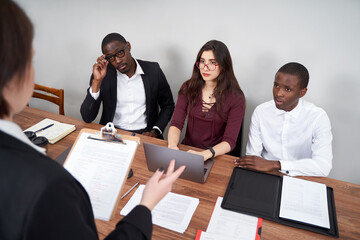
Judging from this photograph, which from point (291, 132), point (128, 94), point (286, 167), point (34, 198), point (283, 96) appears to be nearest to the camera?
point (34, 198)

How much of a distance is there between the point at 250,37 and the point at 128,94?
1114 millimetres

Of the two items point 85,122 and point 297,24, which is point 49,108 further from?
point 297,24

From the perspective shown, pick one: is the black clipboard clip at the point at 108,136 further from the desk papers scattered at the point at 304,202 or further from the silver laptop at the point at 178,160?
the desk papers scattered at the point at 304,202

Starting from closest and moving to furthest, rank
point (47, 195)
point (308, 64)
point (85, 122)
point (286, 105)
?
point (47, 195) < point (286, 105) < point (85, 122) < point (308, 64)

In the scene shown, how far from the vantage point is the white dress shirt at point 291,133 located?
171 centimetres

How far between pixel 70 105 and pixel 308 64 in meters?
2.66

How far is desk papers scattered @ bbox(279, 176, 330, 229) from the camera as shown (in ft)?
3.87

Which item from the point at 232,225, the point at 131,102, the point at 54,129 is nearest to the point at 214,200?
the point at 232,225

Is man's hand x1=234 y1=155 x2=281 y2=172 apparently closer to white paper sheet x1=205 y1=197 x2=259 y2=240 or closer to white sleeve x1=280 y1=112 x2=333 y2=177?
white sleeve x1=280 y1=112 x2=333 y2=177

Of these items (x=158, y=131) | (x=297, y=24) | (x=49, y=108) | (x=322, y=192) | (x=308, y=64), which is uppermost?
(x=297, y=24)

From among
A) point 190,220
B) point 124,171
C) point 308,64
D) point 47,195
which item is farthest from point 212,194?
point 308,64

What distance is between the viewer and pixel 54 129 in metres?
1.78

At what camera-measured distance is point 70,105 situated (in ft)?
10.9

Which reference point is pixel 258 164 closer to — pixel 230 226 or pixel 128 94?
pixel 230 226
